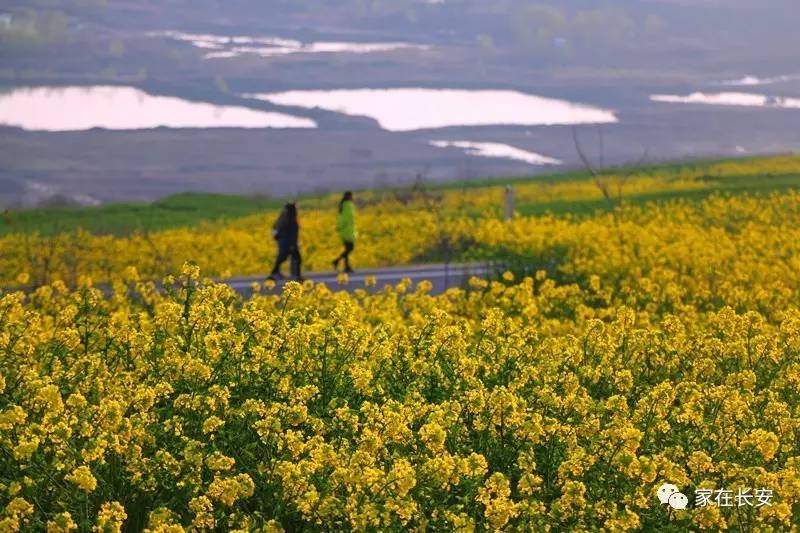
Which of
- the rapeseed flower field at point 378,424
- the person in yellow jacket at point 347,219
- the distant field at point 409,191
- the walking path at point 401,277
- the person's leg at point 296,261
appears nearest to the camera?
the rapeseed flower field at point 378,424

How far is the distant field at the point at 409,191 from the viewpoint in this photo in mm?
47562

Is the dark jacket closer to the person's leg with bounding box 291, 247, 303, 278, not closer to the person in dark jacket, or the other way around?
the person in dark jacket

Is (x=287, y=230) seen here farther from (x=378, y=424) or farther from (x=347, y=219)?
(x=378, y=424)

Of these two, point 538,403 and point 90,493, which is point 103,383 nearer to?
point 90,493

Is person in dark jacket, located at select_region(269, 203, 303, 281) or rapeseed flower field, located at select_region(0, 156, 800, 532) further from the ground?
rapeseed flower field, located at select_region(0, 156, 800, 532)

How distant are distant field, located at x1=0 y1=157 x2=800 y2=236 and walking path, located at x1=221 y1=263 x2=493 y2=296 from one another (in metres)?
13.8

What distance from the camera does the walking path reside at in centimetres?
2483

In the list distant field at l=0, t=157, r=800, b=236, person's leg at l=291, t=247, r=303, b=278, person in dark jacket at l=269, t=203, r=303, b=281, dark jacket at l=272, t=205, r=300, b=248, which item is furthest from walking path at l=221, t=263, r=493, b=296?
distant field at l=0, t=157, r=800, b=236

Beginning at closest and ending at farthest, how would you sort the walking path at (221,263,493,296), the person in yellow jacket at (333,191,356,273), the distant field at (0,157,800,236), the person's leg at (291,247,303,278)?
the walking path at (221,263,493,296) < the person's leg at (291,247,303,278) < the person in yellow jacket at (333,191,356,273) < the distant field at (0,157,800,236)

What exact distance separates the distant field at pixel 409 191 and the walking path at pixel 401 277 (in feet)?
45.2

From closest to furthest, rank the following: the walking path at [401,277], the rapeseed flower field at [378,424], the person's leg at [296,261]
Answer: the rapeseed flower field at [378,424], the walking path at [401,277], the person's leg at [296,261]

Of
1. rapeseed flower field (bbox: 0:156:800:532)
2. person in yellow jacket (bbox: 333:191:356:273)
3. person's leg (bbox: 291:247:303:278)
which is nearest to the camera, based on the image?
rapeseed flower field (bbox: 0:156:800:532)

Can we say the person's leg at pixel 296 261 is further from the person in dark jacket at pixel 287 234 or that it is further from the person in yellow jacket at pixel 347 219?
the person in yellow jacket at pixel 347 219

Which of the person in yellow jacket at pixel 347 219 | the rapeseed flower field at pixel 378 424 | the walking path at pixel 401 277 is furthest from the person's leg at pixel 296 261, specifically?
the rapeseed flower field at pixel 378 424
